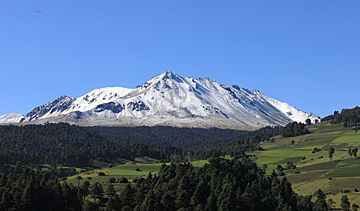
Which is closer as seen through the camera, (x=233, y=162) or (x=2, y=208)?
(x=2, y=208)

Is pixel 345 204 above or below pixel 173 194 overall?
below

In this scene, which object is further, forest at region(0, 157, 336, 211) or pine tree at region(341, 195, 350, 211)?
pine tree at region(341, 195, 350, 211)

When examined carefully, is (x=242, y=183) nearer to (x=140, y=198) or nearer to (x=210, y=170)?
(x=210, y=170)

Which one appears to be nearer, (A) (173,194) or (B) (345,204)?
(A) (173,194)

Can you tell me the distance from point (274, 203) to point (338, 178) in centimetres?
5333

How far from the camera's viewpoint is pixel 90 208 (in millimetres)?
141500

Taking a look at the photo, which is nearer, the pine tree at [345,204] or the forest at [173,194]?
the forest at [173,194]

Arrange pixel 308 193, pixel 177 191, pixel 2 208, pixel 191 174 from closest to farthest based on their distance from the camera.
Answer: pixel 2 208 → pixel 177 191 → pixel 191 174 → pixel 308 193

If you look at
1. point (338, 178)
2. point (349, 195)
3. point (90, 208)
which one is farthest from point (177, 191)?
point (338, 178)

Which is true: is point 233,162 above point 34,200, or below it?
above

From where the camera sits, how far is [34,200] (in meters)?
138

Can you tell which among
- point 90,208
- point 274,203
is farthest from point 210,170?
point 90,208

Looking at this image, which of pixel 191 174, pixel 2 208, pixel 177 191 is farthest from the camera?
pixel 191 174

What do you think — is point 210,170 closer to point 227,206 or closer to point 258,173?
point 258,173
